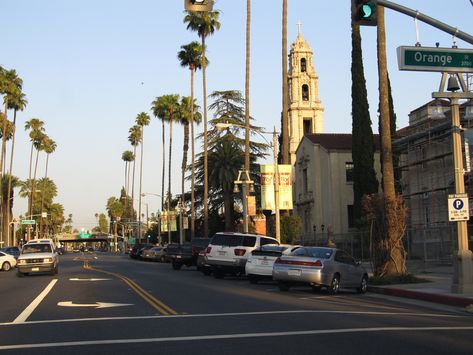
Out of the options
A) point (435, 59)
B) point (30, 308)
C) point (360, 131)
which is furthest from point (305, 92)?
point (30, 308)

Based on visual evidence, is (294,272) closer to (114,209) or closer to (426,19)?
(426,19)

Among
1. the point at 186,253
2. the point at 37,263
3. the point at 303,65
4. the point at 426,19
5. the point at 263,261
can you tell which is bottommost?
the point at 37,263

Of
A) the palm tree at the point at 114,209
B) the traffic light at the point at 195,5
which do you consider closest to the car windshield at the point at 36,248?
the traffic light at the point at 195,5

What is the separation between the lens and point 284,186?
36.3 meters

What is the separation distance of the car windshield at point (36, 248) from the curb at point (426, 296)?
1767 centimetres

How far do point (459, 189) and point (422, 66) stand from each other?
184 inches

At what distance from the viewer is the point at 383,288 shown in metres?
21.9

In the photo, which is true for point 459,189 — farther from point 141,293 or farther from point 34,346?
point 34,346

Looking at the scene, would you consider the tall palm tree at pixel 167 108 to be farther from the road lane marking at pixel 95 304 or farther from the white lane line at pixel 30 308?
the road lane marking at pixel 95 304

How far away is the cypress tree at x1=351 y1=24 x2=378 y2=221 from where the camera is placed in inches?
1800

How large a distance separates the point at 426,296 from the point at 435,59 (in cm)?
703

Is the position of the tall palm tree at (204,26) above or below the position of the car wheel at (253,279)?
above

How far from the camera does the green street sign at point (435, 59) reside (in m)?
15.8

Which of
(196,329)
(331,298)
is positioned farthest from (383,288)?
(196,329)
